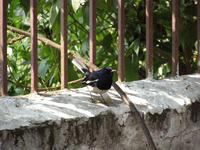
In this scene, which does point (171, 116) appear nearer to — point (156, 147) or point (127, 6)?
point (156, 147)

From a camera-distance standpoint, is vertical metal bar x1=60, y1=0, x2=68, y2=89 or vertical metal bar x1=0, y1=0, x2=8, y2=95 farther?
vertical metal bar x1=60, y1=0, x2=68, y2=89

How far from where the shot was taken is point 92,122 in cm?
252

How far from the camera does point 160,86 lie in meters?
3.02

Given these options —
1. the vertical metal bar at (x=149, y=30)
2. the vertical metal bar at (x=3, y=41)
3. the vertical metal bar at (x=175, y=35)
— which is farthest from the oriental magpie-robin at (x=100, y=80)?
the vertical metal bar at (x=175, y=35)

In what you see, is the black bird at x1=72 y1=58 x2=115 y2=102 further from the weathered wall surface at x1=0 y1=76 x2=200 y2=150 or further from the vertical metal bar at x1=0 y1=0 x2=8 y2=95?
the vertical metal bar at x1=0 y1=0 x2=8 y2=95

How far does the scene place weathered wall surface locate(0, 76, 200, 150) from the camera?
2.28m

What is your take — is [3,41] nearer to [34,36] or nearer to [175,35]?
[34,36]

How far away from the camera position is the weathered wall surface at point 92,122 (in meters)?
2.28

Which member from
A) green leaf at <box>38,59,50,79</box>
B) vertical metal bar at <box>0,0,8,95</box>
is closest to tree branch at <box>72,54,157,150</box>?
vertical metal bar at <box>0,0,8,95</box>

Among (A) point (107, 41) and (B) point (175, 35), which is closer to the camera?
(B) point (175, 35)

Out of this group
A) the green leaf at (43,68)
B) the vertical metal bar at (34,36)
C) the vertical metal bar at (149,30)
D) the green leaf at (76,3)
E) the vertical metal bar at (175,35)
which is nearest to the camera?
the vertical metal bar at (34,36)

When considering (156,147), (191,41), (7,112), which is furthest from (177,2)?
(7,112)

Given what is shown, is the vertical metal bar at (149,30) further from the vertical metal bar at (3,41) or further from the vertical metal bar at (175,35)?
the vertical metal bar at (3,41)

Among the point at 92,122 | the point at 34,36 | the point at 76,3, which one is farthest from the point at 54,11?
the point at 92,122
